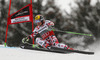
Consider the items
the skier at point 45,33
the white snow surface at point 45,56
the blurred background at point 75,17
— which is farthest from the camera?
the blurred background at point 75,17

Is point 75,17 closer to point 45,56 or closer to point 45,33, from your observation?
point 45,33

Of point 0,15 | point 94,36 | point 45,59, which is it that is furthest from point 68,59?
point 0,15

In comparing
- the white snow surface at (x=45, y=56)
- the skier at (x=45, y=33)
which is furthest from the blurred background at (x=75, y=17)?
the white snow surface at (x=45, y=56)

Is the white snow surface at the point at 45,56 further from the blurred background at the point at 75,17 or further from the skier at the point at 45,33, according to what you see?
the blurred background at the point at 75,17

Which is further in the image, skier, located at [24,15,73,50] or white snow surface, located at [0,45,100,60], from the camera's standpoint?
skier, located at [24,15,73,50]

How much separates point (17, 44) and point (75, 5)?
1383 mm

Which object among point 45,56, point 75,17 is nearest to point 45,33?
point 45,56

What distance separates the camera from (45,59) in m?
1.64

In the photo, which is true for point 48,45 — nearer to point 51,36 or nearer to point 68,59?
point 51,36

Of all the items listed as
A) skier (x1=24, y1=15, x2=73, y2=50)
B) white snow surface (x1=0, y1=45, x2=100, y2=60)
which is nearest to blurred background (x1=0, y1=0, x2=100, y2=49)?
skier (x1=24, y1=15, x2=73, y2=50)

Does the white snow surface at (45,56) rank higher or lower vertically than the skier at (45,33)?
lower

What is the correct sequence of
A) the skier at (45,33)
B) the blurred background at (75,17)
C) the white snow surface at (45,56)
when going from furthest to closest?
the blurred background at (75,17), the skier at (45,33), the white snow surface at (45,56)

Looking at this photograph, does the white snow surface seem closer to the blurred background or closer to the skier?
the skier

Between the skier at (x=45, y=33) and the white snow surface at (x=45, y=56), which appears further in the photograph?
the skier at (x=45, y=33)
